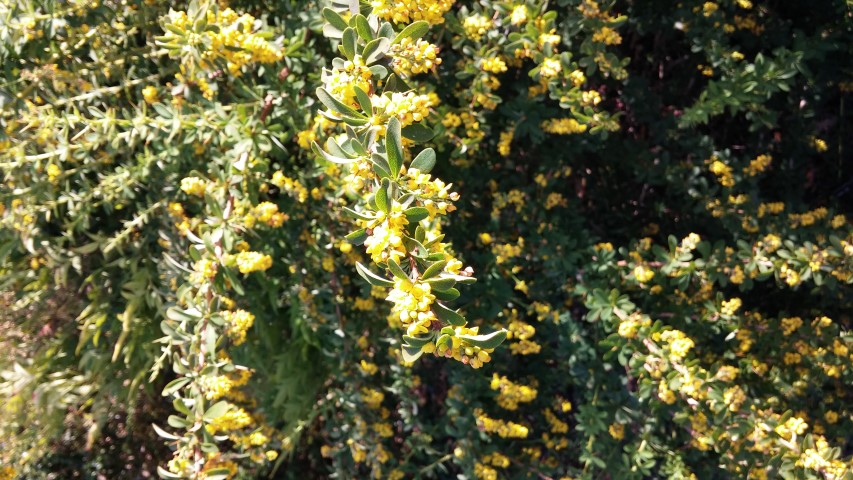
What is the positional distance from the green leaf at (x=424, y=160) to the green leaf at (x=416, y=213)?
96 millimetres

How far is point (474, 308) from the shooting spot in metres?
2.07

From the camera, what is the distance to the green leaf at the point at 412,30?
3.63ft

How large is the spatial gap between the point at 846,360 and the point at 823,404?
0.78ft

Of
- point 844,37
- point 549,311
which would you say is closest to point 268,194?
point 549,311

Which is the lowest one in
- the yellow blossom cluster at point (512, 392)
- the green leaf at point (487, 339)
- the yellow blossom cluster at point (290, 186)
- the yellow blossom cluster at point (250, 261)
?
the yellow blossom cluster at point (512, 392)

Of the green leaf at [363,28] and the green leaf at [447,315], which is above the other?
the green leaf at [363,28]

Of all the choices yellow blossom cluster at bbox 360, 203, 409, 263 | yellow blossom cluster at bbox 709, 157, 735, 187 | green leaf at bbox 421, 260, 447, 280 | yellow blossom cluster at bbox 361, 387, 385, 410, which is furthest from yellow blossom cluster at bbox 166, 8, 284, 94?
yellow blossom cluster at bbox 709, 157, 735, 187

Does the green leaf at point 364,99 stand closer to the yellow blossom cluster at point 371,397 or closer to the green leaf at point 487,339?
the green leaf at point 487,339

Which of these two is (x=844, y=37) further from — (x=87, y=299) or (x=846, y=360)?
(x=87, y=299)

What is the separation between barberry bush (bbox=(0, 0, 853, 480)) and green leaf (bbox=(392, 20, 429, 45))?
0.42 feet

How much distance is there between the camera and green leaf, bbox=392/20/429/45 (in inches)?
43.6

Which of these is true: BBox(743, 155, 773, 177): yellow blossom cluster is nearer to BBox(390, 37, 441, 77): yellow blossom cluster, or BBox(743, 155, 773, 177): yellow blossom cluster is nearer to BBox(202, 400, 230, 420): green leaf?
BBox(390, 37, 441, 77): yellow blossom cluster

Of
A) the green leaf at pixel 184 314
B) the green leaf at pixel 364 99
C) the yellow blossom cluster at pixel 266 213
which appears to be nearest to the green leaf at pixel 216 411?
the green leaf at pixel 184 314

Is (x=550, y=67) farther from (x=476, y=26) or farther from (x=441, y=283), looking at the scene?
(x=441, y=283)
